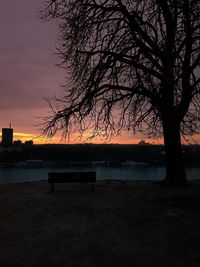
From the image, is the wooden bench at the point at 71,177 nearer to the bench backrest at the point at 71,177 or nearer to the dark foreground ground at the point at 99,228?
the bench backrest at the point at 71,177

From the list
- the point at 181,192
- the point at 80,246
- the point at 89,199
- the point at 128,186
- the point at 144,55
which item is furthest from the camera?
the point at 144,55

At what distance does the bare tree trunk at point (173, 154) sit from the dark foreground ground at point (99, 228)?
2.54 metres

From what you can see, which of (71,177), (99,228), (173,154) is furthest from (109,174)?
Result: (99,228)

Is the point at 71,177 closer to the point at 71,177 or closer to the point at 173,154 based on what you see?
the point at 71,177

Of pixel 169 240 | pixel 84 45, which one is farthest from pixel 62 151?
pixel 169 240

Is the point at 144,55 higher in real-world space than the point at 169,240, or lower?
higher

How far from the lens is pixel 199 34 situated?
16.2 meters

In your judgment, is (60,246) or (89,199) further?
(89,199)

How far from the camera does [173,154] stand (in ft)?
55.4

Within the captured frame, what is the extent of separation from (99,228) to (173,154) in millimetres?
8446

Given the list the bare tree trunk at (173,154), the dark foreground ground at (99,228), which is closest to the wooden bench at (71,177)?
the dark foreground ground at (99,228)

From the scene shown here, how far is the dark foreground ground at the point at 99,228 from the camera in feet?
23.6

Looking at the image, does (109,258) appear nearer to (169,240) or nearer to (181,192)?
(169,240)

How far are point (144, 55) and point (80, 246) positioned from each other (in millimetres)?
10265
